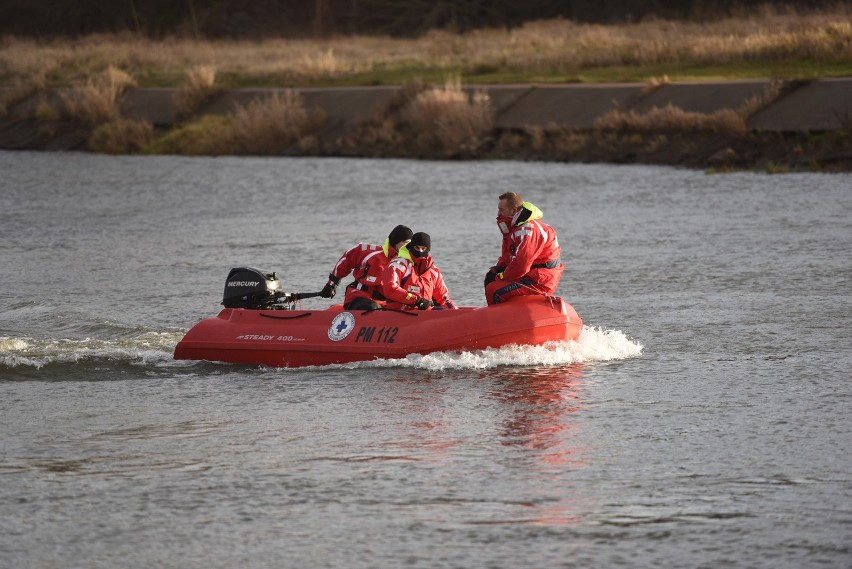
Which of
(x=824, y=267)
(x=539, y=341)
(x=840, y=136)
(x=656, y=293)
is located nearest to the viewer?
(x=539, y=341)

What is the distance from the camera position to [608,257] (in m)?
21.2

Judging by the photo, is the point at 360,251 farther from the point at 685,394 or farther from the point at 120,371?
the point at 685,394

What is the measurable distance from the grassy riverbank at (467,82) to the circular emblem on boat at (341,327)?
17.3 m

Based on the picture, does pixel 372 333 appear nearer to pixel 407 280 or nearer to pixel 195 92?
pixel 407 280

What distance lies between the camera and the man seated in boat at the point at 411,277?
554 inches

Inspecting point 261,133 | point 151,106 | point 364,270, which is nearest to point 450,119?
point 261,133

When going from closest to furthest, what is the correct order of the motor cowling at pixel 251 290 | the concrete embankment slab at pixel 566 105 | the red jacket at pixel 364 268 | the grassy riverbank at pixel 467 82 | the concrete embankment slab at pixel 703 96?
1. the red jacket at pixel 364 268
2. the motor cowling at pixel 251 290
3. the concrete embankment slab at pixel 703 96
4. the grassy riverbank at pixel 467 82
5. the concrete embankment slab at pixel 566 105

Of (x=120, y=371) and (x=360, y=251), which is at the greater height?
(x=360, y=251)

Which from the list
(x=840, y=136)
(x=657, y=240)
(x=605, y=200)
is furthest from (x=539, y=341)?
(x=840, y=136)

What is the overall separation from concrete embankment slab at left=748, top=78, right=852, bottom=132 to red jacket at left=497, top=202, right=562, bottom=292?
17.2m

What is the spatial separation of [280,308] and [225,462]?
14.6 feet

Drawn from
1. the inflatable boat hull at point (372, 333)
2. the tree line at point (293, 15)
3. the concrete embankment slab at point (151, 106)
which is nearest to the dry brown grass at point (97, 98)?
the concrete embankment slab at point (151, 106)

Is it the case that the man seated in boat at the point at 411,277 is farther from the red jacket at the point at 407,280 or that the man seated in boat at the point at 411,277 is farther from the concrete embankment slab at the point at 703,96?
the concrete embankment slab at the point at 703,96

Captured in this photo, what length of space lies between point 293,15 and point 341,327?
199 ft
